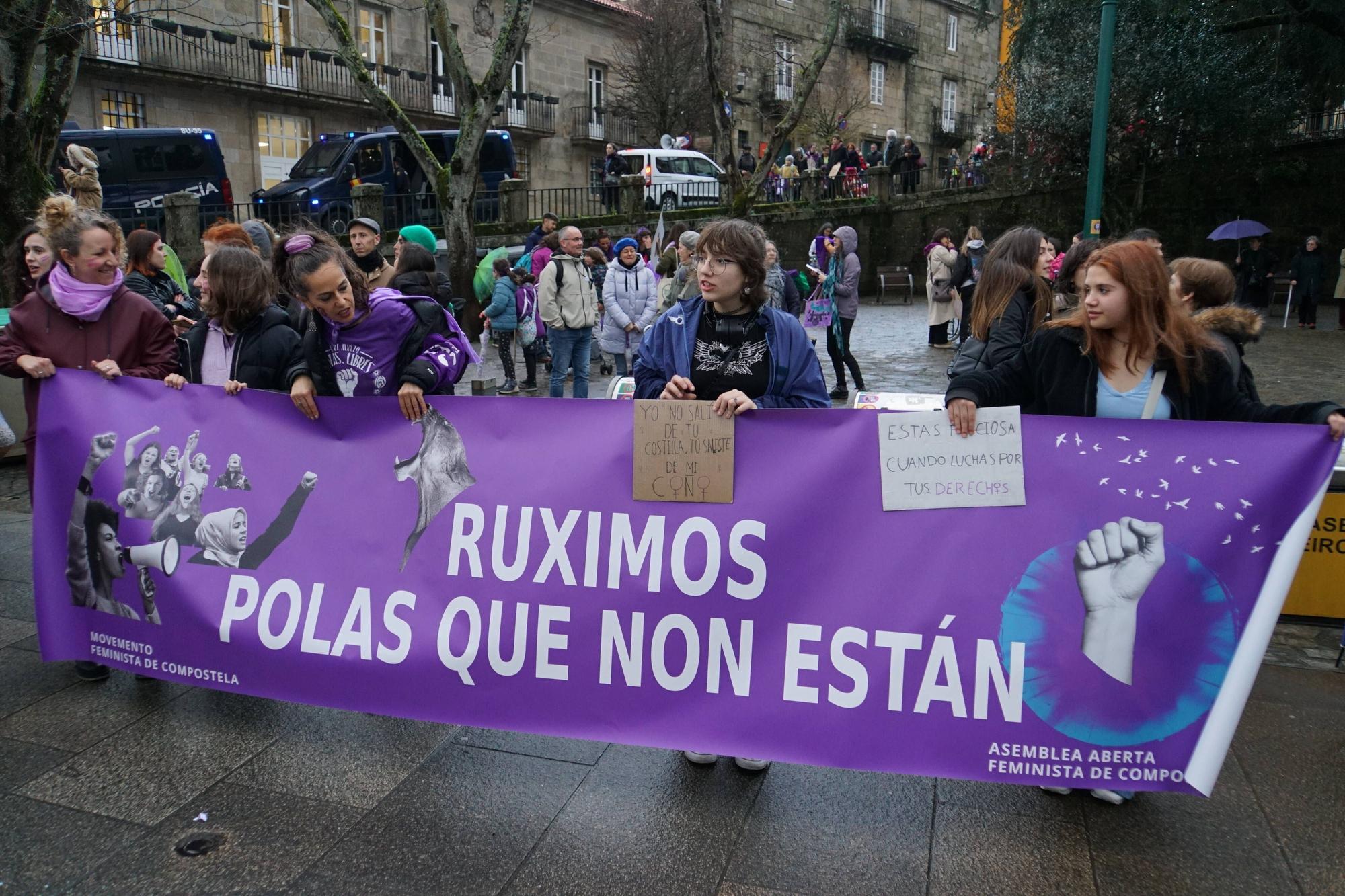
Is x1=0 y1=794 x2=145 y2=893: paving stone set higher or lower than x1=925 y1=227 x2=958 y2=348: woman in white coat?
lower

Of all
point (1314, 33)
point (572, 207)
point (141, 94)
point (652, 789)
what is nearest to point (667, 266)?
point (652, 789)

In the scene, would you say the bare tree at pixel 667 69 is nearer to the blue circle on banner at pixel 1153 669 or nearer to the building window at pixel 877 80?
the building window at pixel 877 80

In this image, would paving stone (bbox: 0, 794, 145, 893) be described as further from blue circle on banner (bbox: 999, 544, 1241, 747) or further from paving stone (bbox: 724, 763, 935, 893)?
blue circle on banner (bbox: 999, 544, 1241, 747)

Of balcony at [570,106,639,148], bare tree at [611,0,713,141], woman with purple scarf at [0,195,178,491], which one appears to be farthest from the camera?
balcony at [570,106,639,148]

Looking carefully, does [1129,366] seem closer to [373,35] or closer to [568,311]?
[568,311]

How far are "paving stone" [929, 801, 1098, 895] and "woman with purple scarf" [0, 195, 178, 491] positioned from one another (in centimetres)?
340

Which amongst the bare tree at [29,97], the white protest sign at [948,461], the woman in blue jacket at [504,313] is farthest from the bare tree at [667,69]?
the white protest sign at [948,461]

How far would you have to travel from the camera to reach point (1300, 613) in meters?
4.51

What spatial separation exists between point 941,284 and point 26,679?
39.8 feet

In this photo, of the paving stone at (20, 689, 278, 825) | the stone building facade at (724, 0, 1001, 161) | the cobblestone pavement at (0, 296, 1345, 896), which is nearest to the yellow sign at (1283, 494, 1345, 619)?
the cobblestone pavement at (0, 296, 1345, 896)

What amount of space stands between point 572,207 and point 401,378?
69.1 ft

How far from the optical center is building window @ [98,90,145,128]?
25.2 m

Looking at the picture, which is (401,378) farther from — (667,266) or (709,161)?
(709,161)

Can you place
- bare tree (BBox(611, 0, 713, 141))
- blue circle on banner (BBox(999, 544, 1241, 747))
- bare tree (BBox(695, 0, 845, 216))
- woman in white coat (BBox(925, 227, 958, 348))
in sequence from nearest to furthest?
blue circle on banner (BBox(999, 544, 1241, 747)) < woman in white coat (BBox(925, 227, 958, 348)) < bare tree (BBox(695, 0, 845, 216)) < bare tree (BBox(611, 0, 713, 141))
